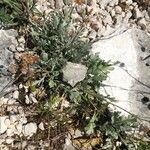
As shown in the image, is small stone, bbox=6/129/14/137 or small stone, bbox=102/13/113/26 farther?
small stone, bbox=102/13/113/26

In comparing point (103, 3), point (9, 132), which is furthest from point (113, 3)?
point (9, 132)

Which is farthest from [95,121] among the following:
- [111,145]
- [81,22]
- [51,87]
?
[81,22]

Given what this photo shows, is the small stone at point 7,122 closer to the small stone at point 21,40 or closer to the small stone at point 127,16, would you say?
the small stone at point 21,40

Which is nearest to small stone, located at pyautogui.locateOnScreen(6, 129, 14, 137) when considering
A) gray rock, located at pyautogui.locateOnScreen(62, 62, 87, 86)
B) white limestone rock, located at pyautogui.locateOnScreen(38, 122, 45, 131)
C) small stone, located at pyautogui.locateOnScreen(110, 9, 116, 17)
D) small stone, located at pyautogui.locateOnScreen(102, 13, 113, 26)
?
white limestone rock, located at pyautogui.locateOnScreen(38, 122, 45, 131)

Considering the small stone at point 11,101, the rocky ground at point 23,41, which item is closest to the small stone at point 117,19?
the rocky ground at point 23,41

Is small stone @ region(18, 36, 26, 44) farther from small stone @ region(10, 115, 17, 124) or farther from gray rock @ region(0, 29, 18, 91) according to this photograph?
small stone @ region(10, 115, 17, 124)

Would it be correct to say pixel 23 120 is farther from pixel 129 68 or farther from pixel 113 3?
pixel 113 3

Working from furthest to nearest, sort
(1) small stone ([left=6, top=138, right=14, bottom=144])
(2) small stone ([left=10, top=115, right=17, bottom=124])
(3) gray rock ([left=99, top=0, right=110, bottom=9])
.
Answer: (3) gray rock ([left=99, top=0, right=110, bottom=9]), (2) small stone ([left=10, top=115, right=17, bottom=124]), (1) small stone ([left=6, top=138, right=14, bottom=144])
